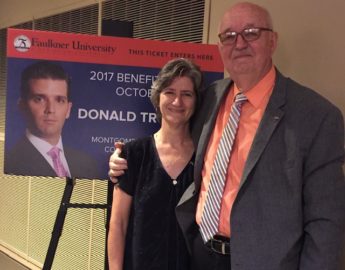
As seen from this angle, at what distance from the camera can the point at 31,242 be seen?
14.8 feet

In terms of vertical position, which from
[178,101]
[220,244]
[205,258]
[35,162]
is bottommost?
[205,258]

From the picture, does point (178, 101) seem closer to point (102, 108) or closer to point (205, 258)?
point (102, 108)

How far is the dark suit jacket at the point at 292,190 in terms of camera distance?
1442mm

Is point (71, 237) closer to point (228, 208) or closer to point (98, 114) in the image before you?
point (98, 114)

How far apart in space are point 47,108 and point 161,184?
77 cm

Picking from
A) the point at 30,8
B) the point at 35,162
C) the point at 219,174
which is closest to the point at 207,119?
the point at 219,174

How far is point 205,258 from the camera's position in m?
1.80

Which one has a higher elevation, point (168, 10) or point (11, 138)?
point (168, 10)

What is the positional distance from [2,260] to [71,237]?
4.37 ft

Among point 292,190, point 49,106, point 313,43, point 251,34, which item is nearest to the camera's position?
point 292,190

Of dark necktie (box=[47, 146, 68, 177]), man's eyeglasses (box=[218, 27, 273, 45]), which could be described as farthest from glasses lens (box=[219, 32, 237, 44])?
dark necktie (box=[47, 146, 68, 177])

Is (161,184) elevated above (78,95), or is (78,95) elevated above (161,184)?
(78,95)

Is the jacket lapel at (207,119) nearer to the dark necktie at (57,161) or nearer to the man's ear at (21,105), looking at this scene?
the dark necktie at (57,161)

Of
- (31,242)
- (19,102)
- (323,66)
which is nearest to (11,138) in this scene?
(19,102)
